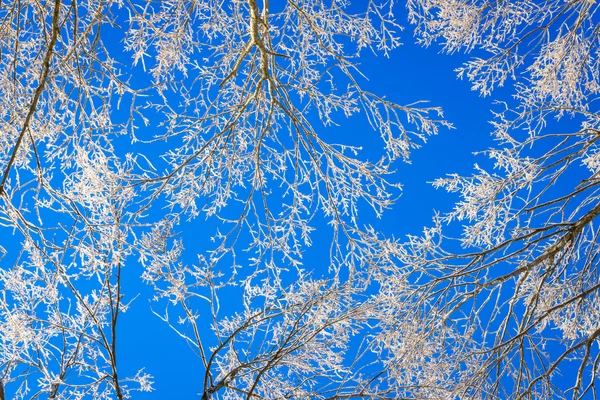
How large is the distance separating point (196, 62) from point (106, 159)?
1.56m

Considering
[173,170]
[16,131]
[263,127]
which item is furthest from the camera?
[263,127]

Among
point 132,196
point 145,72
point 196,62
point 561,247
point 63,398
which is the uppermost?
point 196,62

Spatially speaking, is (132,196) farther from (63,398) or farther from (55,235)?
(63,398)

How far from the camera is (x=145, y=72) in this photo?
4.28 m

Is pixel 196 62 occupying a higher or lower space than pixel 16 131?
higher

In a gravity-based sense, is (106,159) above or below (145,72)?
below

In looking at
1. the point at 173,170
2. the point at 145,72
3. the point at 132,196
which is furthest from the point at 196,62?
the point at 132,196

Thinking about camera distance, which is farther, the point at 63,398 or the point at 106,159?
the point at 63,398

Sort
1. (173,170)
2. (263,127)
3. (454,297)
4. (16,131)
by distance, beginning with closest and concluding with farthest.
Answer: (16,131) < (454,297) < (173,170) < (263,127)

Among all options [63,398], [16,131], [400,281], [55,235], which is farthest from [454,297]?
[63,398]

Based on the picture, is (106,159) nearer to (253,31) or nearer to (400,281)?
(253,31)

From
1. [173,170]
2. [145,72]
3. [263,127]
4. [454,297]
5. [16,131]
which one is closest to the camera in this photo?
[16,131]

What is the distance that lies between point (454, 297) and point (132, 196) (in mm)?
2375

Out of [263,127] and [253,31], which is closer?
[253,31]
